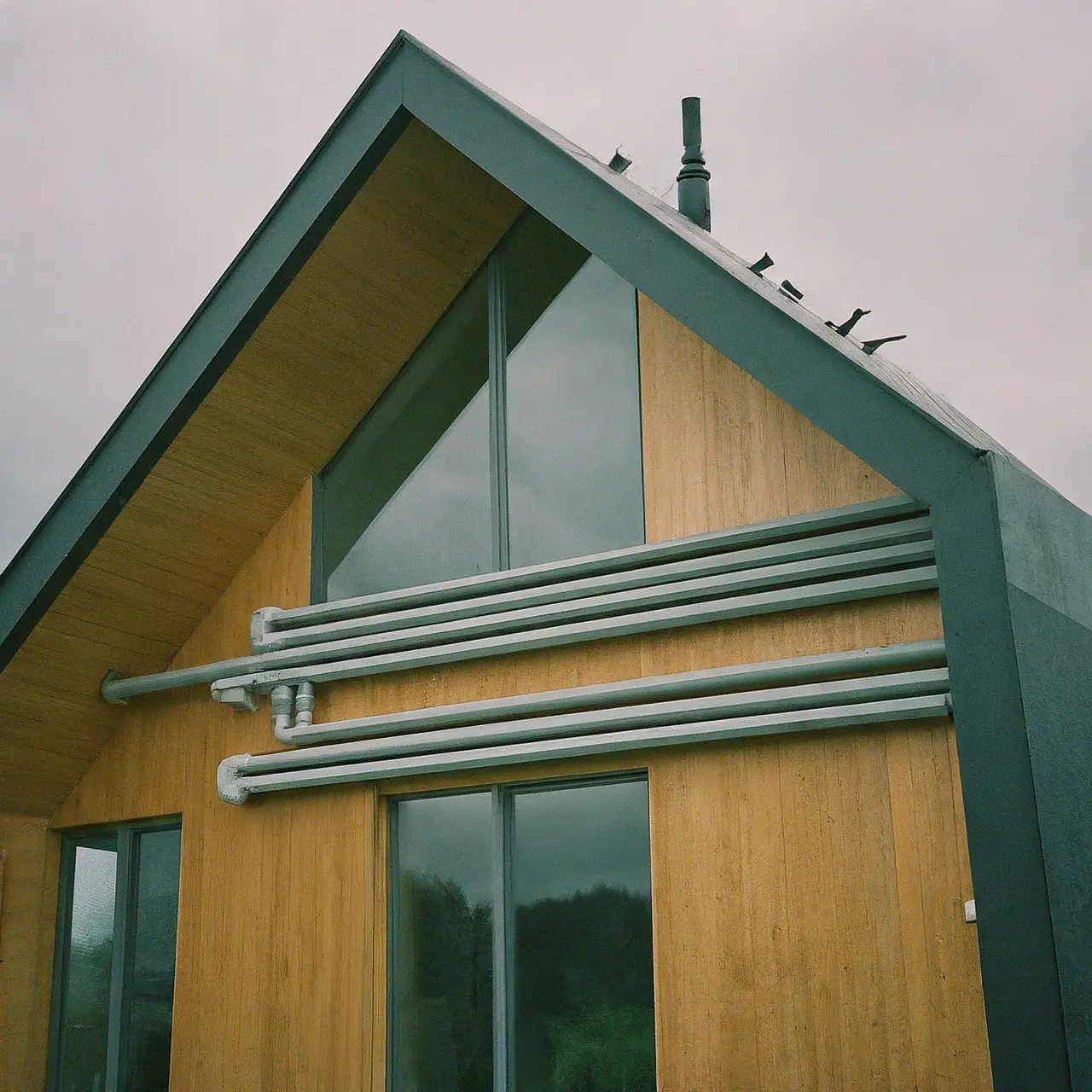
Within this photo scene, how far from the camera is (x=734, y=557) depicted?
5797 millimetres

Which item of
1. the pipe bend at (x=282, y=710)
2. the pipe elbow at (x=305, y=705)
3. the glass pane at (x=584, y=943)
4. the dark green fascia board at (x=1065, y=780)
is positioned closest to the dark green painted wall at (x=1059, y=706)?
the dark green fascia board at (x=1065, y=780)

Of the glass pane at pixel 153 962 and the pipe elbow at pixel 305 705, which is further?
the glass pane at pixel 153 962

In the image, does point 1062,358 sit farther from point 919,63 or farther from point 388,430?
point 388,430

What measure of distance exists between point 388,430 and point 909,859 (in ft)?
11.5

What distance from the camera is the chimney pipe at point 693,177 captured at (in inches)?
364

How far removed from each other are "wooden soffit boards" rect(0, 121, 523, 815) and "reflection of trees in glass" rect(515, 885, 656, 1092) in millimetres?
2581

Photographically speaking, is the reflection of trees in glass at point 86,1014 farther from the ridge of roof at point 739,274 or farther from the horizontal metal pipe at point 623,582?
the ridge of roof at point 739,274

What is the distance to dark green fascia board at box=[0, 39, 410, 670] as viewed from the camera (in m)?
6.46

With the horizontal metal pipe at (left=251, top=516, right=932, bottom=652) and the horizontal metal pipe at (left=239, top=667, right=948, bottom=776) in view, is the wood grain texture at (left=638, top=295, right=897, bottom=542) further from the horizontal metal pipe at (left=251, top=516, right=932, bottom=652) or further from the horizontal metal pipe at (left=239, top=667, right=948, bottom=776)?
the horizontal metal pipe at (left=239, top=667, right=948, bottom=776)

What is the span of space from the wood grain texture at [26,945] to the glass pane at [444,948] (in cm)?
232

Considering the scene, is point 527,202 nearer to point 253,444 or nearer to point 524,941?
point 253,444

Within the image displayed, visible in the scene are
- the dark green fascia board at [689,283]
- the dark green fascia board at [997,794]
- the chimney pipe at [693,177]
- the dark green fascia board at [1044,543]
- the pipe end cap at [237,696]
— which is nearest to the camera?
the dark green fascia board at [997,794]

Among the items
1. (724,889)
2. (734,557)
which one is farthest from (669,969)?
(734,557)

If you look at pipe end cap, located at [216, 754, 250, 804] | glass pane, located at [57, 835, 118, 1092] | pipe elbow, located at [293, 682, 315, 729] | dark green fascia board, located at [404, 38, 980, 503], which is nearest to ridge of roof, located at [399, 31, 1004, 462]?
dark green fascia board, located at [404, 38, 980, 503]
